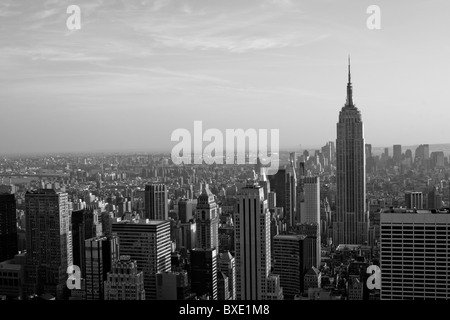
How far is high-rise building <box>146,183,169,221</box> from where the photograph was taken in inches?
174

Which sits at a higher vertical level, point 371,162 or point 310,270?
point 371,162

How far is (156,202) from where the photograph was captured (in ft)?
17.5

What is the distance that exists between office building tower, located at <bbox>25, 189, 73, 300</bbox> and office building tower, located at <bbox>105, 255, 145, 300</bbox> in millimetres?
417

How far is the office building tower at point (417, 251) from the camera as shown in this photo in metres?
4.56

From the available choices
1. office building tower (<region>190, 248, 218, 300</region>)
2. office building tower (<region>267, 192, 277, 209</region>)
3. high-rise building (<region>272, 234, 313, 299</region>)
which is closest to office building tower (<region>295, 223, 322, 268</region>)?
high-rise building (<region>272, 234, 313, 299</region>)

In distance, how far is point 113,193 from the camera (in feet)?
14.8

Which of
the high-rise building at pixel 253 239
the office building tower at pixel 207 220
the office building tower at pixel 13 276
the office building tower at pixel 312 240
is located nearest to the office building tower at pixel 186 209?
the office building tower at pixel 207 220

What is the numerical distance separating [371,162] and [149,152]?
2.69 meters

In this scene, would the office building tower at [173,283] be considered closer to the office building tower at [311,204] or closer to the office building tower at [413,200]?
the office building tower at [311,204]

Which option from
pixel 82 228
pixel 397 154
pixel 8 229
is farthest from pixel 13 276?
pixel 397 154

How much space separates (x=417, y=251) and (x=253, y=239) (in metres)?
1.85

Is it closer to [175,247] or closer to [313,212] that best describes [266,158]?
[175,247]

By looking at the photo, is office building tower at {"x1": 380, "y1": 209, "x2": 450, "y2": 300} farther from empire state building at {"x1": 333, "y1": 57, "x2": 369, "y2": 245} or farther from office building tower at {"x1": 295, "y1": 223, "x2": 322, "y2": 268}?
office building tower at {"x1": 295, "y1": 223, "x2": 322, "y2": 268}
